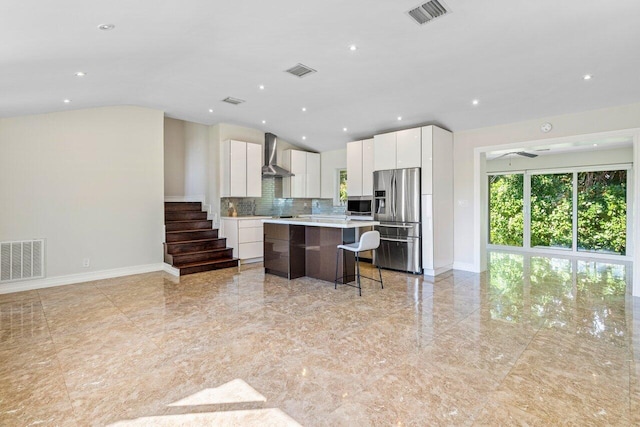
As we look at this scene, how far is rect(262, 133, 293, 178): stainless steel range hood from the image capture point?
7.25m

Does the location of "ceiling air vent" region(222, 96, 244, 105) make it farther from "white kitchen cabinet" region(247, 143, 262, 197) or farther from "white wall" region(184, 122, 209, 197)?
"white wall" region(184, 122, 209, 197)

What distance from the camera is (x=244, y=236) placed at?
21.4 feet

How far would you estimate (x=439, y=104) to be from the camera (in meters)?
4.94

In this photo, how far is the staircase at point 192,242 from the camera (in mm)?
5805

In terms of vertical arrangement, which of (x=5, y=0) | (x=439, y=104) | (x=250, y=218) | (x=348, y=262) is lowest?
(x=348, y=262)

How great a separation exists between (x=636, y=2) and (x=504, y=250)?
6.59 m

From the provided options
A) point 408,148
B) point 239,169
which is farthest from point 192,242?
point 408,148

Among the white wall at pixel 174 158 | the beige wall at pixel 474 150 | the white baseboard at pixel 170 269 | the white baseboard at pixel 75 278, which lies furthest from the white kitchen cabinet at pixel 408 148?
the white wall at pixel 174 158

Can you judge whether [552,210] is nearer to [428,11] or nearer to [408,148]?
[408,148]

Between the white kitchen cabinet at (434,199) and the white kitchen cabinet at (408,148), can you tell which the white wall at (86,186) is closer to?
the white kitchen cabinet at (408,148)

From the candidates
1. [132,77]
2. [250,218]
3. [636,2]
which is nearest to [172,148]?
[250,218]

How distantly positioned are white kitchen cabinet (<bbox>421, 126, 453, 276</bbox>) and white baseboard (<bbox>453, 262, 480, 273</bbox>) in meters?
0.31

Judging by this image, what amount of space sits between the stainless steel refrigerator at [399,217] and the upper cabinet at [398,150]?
125mm

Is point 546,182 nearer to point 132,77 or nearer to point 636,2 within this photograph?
point 636,2
